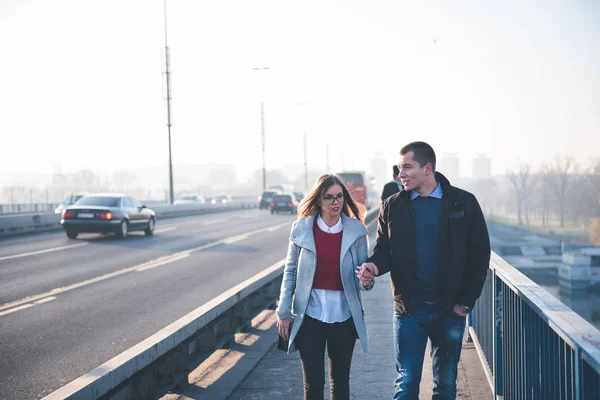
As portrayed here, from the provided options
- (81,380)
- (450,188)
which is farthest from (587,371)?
(81,380)

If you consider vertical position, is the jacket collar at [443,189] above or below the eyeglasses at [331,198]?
above

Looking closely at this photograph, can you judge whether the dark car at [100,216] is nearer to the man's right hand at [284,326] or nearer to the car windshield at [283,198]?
the man's right hand at [284,326]

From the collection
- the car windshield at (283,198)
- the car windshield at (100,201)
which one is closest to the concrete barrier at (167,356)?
the car windshield at (100,201)

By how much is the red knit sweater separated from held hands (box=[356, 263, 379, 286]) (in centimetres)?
20

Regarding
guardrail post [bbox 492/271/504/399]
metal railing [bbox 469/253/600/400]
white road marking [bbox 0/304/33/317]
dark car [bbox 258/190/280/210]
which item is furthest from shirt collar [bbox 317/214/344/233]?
dark car [bbox 258/190/280/210]

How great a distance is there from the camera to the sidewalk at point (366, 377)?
585 cm

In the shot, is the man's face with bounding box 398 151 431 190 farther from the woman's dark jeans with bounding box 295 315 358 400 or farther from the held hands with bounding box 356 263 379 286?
the woman's dark jeans with bounding box 295 315 358 400

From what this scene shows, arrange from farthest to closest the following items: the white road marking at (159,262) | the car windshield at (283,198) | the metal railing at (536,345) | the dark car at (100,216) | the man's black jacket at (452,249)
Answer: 1. the car windshield at (283,198)
2. the dark car at (100,216)
3. the white road marking at (159,262)
4. the man's black jacket at (452,249)
5. the metal railing at (536,345)

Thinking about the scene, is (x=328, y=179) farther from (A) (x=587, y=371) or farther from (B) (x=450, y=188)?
(A) (x=587, y=371)

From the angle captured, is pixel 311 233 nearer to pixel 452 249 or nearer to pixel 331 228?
pixel 331 228

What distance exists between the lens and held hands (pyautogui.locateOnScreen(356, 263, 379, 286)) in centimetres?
402

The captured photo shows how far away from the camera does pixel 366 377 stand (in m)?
6.38

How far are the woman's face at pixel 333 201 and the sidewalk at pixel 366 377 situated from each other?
216 centimetres

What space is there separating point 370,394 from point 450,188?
98.8 inches
